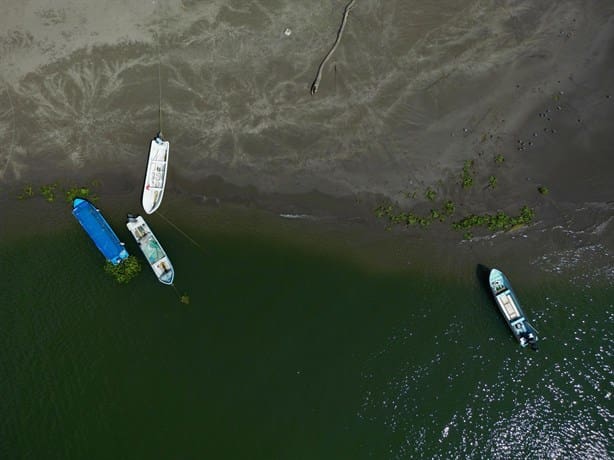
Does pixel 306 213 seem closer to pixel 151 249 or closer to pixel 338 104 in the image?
pixel 338 104

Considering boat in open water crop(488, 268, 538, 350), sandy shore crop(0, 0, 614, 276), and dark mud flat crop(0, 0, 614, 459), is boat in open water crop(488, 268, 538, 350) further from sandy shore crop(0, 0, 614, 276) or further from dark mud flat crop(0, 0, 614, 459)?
sandy shore crop(0, 0, 614, 276)

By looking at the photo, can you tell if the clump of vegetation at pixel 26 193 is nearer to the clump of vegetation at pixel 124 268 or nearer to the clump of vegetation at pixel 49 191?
the clump of vegetation at pixel 49 191

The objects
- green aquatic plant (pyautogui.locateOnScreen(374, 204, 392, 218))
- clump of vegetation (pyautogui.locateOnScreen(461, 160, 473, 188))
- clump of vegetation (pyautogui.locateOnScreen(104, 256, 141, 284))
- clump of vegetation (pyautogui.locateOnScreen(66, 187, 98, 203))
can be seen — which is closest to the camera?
clump of vegetation (pyautogui.locateOnScreen(104, 256, 141, 284))

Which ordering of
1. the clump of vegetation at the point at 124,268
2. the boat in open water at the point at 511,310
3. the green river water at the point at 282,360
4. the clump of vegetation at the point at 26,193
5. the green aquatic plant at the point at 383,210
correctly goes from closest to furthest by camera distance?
the boat in open water at the point at 511,310 < the green river water at the point at 282,360 < the clump of vegetation at the point at 124,268 < the green aquatic plant at the point at 383,210 < the clump of vegetation at the point at 26,193

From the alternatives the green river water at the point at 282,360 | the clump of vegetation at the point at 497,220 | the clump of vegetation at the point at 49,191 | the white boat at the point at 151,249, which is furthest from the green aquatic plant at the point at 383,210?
the clump of vegetation at the point at 49,191

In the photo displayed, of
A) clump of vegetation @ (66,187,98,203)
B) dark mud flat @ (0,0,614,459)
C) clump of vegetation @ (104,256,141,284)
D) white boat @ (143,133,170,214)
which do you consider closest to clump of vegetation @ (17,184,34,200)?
dark mud flat @ (0,0,614,459)

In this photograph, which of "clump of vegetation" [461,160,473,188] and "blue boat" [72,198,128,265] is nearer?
"blue boat" [72,198,128,265]

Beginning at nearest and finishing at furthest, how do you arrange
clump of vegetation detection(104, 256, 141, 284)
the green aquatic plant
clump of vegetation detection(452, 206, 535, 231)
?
clump of vegetation detection(104, 256, 141, 284) → clump of vegetation detection(452, 206, 535, 231) → the green aquatic plant

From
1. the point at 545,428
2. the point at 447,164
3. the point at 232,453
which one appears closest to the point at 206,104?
the point at 447,164
